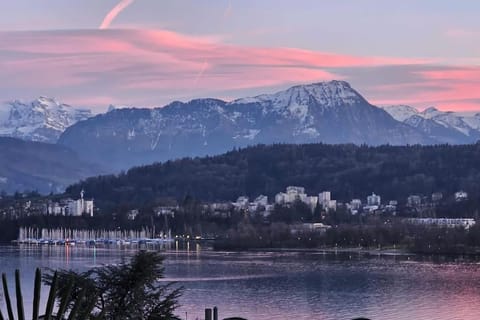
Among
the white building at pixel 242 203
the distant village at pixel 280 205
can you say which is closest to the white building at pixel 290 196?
the distant village at pixel 280 205

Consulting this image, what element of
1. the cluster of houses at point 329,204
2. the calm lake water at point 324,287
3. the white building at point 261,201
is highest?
the white building at point 261,201

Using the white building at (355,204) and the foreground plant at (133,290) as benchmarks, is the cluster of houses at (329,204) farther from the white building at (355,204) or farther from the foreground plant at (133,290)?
the foreground plant at (133,290)

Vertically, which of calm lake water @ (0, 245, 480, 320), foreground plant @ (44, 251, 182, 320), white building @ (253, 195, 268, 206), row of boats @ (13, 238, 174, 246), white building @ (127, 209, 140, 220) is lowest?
calm lake water @ (0, 245, 480, 320)

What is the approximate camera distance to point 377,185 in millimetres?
196125

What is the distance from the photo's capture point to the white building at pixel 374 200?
589 ft

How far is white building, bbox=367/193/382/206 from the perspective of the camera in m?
180

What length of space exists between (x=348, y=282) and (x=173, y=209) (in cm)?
10396

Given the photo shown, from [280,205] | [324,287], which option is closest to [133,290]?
[324,287]

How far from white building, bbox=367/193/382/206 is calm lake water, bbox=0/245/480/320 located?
301ft

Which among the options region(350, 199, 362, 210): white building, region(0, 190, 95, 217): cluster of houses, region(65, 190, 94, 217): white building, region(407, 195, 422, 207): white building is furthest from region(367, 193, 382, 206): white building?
region(65, 190, 94, 217): white building

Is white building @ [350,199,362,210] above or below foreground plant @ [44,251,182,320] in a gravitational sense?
above

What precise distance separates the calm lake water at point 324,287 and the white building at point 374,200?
301ft

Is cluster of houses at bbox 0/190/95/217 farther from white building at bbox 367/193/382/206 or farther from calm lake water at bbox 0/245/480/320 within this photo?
calm lake water at bbox 0/245/480/320

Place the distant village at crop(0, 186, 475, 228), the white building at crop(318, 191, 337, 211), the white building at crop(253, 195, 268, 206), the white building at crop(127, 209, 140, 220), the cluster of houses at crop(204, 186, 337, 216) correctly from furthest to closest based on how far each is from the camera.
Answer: the white building at crop(253, 195, 268, 206)
the white building at crop(318, 191, 337, 211)
the cluster of houses at crop(204, 186, 337, 216)
the white building at crop(127, 209, 140, 220)
the distant village at crop(0, 186, 475, 228)
